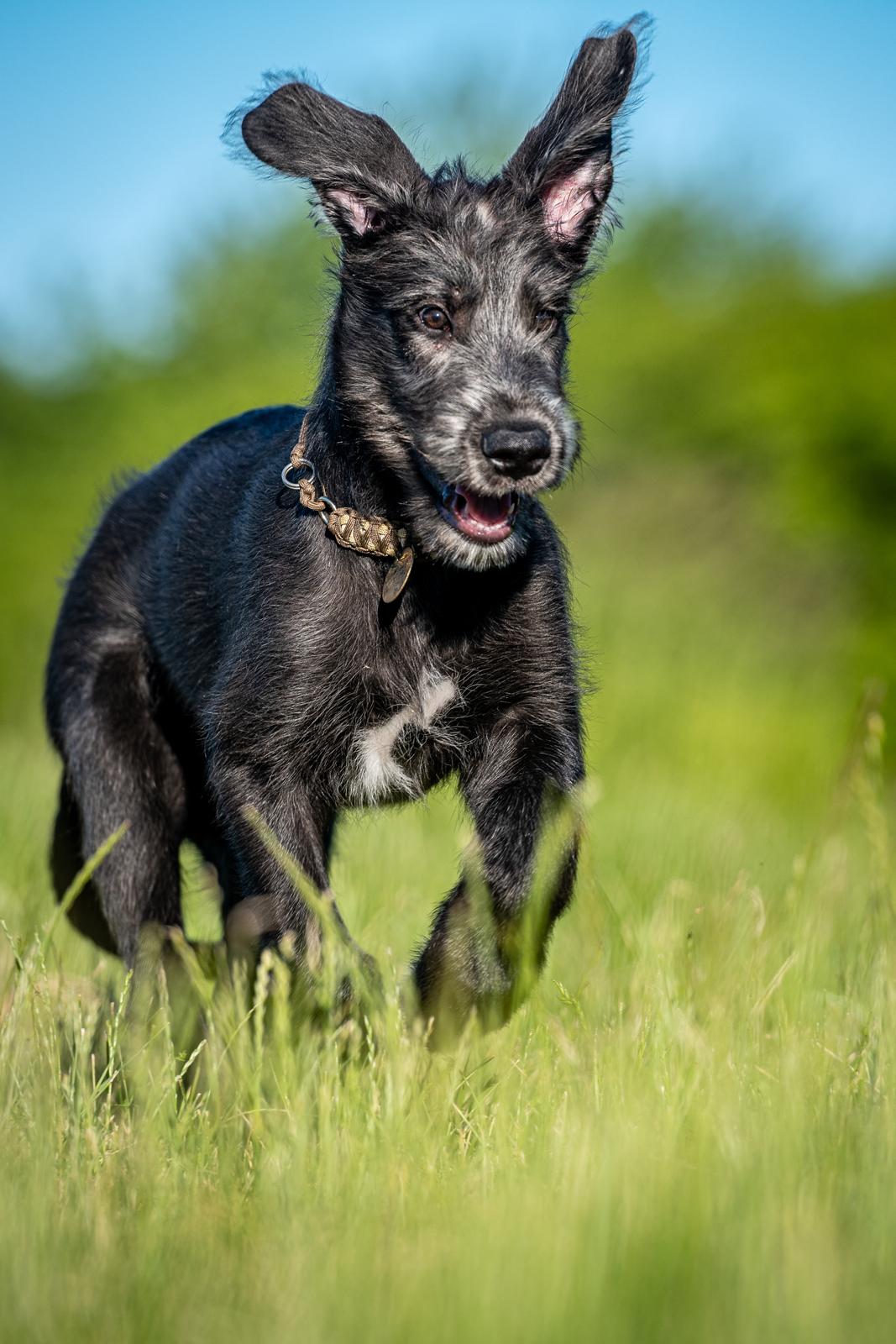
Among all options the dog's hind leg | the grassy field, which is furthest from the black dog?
the dog's hind leg

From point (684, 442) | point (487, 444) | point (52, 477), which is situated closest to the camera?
point (487, 444)

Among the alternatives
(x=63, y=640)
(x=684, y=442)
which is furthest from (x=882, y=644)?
(x=63, y=640)

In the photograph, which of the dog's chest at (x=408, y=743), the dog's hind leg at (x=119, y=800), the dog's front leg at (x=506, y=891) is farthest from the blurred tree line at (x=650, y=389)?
the dog's front leg at (x=506, y=891)

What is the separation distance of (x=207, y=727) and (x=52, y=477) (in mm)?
15991

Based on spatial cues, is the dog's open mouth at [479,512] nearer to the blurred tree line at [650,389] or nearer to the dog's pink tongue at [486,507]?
the dog's pink tongue at [486,507]

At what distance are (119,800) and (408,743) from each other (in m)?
1.18

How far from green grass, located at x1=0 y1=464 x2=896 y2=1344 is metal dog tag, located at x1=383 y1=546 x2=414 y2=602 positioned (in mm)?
732

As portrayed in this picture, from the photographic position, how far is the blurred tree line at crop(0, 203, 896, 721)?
49.5 feet

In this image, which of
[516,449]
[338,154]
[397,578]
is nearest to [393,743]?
[397,578]

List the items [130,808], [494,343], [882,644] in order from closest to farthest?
[494,343] → [130,808] → [882,644]

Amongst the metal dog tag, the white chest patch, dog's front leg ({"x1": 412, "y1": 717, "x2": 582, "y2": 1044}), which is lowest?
Result: dog's front leg ({"x1": 412, "y1": 717, "x2": 582, "y2": 1044})

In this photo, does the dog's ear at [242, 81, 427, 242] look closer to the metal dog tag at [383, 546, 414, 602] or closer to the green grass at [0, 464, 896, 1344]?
the metal dog tag at [383, 546, 414, 602]

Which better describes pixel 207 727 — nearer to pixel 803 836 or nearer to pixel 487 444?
pixel 487 444

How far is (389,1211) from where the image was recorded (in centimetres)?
259
